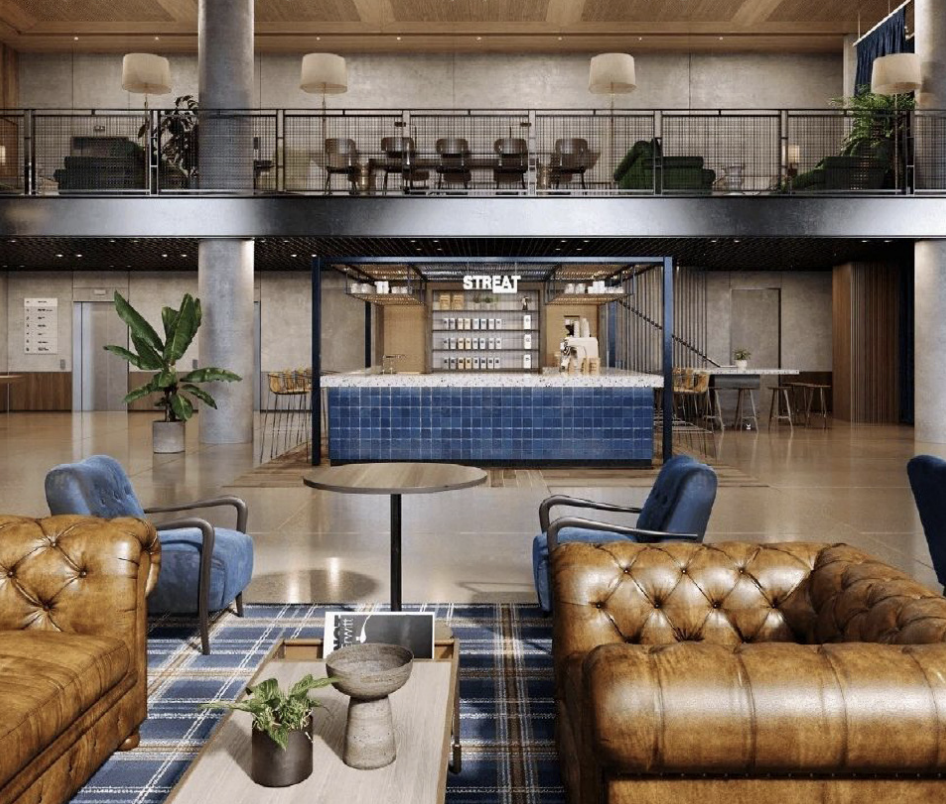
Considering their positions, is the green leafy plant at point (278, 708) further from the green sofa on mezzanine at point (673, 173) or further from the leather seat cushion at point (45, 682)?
the green sofa on mezzanine at point (673, 173)

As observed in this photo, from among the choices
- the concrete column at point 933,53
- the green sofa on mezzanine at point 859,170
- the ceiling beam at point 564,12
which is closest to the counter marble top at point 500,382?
the green sofa on mezzanine at point 859,170

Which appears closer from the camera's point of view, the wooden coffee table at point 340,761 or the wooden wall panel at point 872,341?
the wooden coffee table at point 340,761

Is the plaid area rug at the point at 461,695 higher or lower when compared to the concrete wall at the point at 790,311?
lower

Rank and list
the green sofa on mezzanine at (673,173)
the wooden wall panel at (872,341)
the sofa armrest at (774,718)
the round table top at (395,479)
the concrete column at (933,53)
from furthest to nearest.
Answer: the wooden wall panel at (872,341) → the concrete column at (933,53) → the green sofa on mezzanine at (673,173) → the round table top at (395,479) → the sofa armrest at (774,718)

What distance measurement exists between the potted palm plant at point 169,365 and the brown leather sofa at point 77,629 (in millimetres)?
8427

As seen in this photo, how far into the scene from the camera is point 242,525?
440cm

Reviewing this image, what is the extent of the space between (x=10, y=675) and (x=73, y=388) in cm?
1739

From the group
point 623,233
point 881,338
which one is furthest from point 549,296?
point 881,338

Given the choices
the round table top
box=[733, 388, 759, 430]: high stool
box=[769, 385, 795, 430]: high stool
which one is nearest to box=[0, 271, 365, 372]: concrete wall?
box=[733, 388, 759, 430]: high stool

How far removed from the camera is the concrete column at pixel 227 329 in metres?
12.0

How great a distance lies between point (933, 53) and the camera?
1201 centimetres

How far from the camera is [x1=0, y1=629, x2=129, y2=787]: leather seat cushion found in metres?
2.08

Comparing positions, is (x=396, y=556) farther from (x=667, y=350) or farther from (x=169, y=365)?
(x=169, y=365)

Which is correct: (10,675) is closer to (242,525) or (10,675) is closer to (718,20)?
(242,525)
